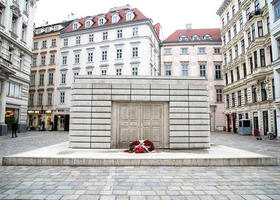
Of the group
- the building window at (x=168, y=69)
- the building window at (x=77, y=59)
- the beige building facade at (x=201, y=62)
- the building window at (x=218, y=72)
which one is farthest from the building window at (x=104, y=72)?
the building window at (x=218, y=72)

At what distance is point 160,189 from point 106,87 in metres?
6.88

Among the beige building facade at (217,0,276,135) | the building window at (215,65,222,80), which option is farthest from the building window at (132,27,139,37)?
the building window at (215,65,222,80)

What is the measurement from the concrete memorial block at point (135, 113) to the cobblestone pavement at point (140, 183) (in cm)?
342

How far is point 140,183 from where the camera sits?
5.59m

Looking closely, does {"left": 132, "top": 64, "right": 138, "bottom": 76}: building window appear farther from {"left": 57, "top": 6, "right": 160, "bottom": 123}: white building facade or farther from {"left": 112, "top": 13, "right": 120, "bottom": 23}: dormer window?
{"left": 112, "top": 13, "right": 120, "bottom": 23}: dormer window

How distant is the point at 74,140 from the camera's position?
34.9ft

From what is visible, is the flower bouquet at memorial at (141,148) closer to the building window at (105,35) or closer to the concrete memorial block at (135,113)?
the concrete memorial block at (135,113)

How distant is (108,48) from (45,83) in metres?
15.0

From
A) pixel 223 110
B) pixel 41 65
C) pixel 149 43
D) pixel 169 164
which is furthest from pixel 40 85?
pixel 169 164

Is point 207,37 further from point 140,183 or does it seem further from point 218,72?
point 140,183

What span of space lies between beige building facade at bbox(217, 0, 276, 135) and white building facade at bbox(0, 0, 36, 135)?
30078mm

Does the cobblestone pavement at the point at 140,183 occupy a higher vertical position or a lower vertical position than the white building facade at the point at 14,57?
lower

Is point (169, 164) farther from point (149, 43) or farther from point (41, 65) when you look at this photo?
point (41, 65)

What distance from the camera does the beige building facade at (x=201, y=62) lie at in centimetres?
3856
